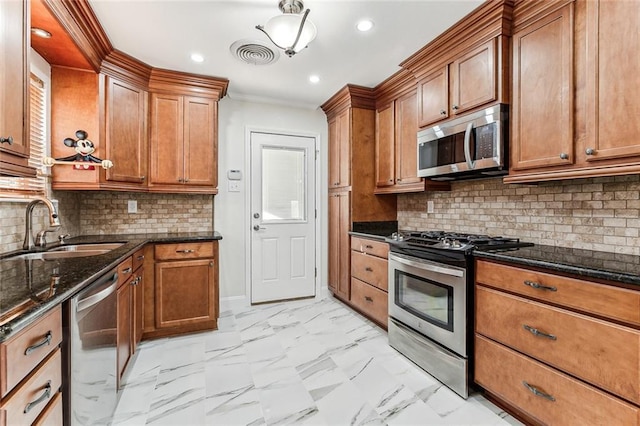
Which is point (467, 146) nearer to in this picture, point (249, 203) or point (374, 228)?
point (374, 228)

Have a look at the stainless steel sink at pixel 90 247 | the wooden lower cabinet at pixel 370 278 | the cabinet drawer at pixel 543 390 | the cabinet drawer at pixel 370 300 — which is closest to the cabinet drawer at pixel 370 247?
the wooden lower cabinet at pixel 370 278

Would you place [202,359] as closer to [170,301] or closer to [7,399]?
[170,301]

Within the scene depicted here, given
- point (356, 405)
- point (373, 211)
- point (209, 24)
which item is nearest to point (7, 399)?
point (356, 405)

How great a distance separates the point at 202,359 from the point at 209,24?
8.20 ft

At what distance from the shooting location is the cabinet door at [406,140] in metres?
3.01

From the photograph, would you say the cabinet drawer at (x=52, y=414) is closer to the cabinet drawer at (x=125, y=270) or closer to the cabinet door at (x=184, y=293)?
the cabinet drawer at (x=125, y=270)

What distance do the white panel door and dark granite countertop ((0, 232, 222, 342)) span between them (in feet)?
6.40

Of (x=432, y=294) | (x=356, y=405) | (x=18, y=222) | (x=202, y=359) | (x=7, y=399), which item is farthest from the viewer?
(x=202, y=359)

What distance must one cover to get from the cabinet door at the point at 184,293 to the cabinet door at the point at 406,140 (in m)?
2.04

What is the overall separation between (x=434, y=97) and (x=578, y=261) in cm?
165

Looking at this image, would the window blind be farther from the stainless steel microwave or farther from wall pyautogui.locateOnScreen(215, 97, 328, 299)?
the stainless steel microwave

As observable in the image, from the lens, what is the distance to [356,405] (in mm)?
1903

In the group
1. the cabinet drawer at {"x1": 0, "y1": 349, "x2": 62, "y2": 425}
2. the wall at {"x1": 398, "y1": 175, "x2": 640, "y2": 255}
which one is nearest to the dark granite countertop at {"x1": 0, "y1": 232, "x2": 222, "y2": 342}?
the cabinet drawer at {"x1": 0, "y1": 349, "x2": 62, "y2": 425}

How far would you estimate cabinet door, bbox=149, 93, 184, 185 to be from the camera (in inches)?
119
